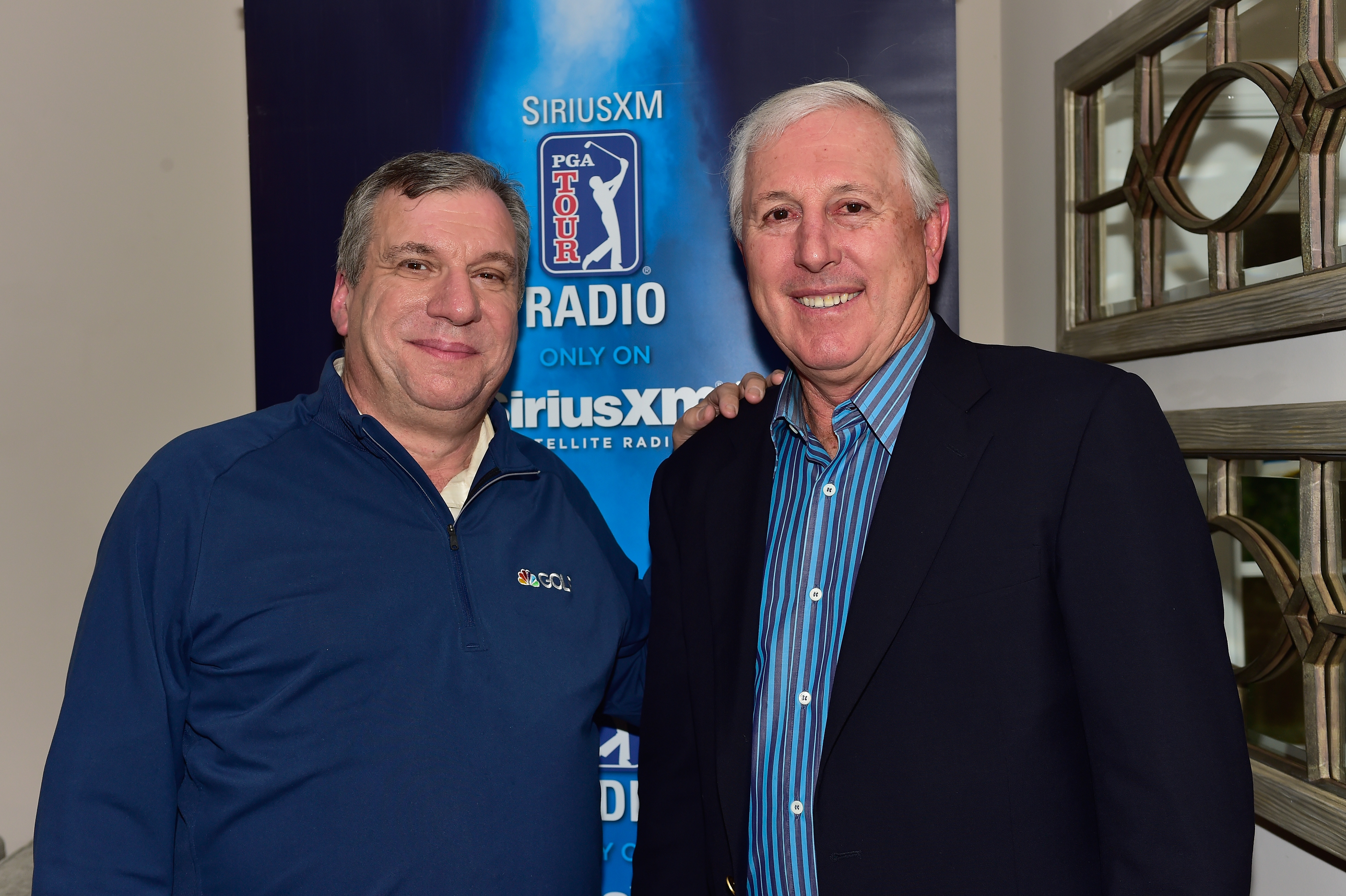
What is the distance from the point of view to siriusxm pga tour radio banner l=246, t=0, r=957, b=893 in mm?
2441

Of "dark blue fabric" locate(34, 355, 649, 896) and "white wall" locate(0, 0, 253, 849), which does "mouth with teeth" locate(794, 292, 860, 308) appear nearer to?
"dark blue fabric" locate(34, 355, 649, 896)

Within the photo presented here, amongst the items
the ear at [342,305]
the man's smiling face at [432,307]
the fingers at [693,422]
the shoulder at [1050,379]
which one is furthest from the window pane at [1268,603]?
the ear at [342,305]

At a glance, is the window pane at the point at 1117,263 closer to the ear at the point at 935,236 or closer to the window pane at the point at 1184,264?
the window pane at the point at 1184,264

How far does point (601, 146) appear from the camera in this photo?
2.47m

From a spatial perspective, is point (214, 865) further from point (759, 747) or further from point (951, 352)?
point (951, 352)

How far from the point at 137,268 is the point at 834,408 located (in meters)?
2.21

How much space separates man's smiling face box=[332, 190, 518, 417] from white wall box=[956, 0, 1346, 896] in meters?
1.36

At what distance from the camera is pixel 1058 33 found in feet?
7.54

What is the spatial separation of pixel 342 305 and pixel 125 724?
2.93 ft

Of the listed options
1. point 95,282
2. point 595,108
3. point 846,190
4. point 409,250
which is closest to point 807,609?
point 846,190

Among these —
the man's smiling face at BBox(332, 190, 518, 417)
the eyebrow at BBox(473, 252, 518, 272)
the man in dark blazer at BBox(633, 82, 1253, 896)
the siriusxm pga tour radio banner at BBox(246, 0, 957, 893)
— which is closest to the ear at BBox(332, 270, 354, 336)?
the man's smiling face at BBox(332, 190, 518, 417)

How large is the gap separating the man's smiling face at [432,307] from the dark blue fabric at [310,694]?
11cm

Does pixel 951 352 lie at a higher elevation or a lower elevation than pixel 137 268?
lower

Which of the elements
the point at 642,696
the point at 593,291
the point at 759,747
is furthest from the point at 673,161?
the point at 759,747
